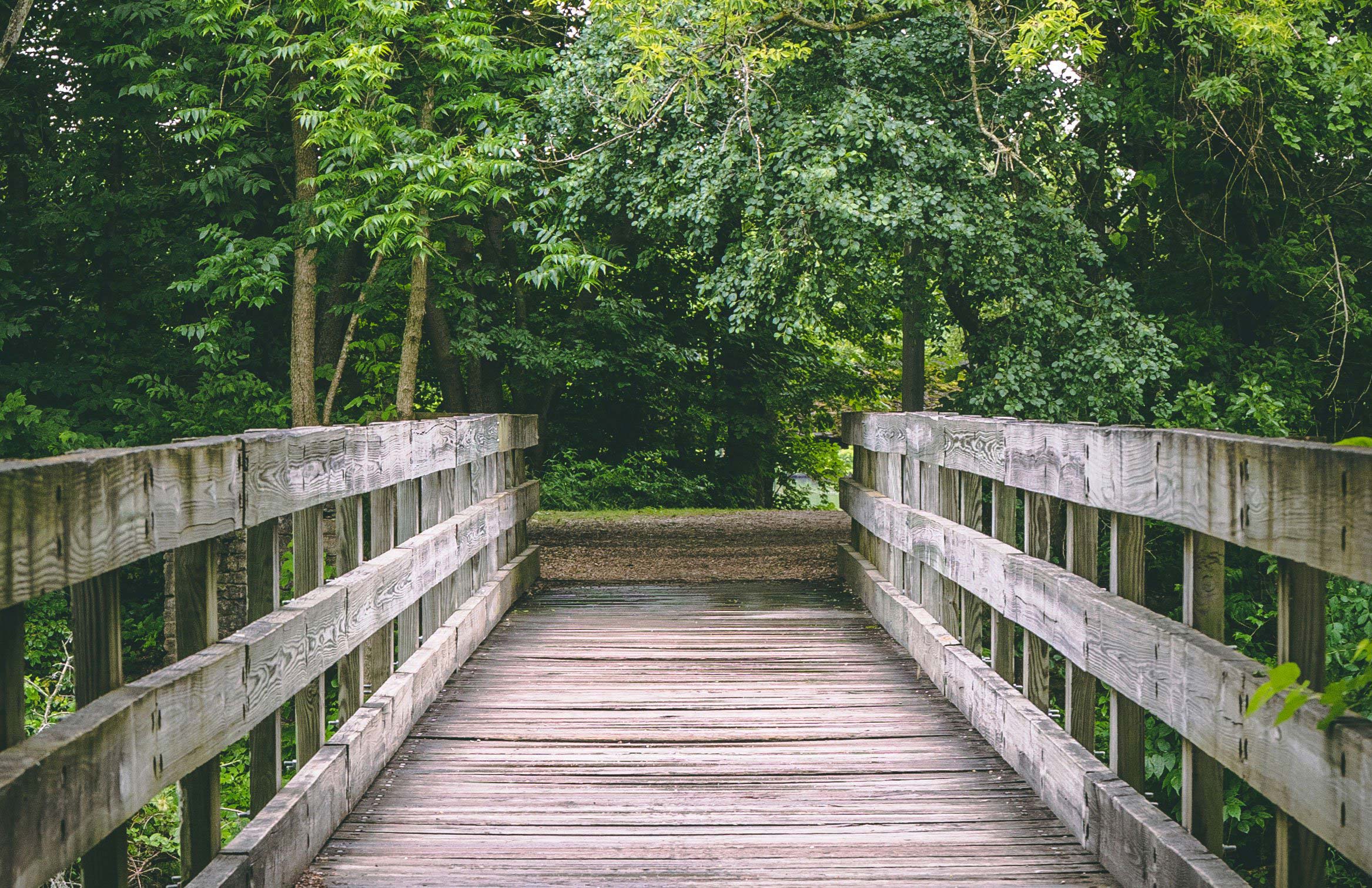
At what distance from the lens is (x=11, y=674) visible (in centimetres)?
190

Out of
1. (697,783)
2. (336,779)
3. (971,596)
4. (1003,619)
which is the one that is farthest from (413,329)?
(336,779)

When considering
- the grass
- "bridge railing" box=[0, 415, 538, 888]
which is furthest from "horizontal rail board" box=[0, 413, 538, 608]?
the grass

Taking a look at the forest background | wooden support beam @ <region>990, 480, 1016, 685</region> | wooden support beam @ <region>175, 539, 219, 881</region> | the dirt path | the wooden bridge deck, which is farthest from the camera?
the dirt path

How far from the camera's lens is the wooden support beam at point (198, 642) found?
270 centimetres

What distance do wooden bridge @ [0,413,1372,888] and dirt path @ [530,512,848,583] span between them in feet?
11.8

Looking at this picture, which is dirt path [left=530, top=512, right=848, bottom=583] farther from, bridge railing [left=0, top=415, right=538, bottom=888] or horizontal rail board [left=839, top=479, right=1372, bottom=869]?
horizontal rail board [left=839, top=479, right=1372, bottom=869]

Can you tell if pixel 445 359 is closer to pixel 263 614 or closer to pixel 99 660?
pixel 263 614

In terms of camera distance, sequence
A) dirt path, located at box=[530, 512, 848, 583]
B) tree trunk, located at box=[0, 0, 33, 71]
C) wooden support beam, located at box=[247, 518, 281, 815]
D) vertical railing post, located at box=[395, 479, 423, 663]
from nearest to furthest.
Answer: wooden support beam, located at box=[247, 518, 281, 815] → vertical railing post, located at box=[395, 479, 423, 663] → dirt path, located at box=[530, 512, 848, 583] → tree trunk, located at box=[0, 0, 33, 71]

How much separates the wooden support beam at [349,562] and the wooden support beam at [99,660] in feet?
5.71

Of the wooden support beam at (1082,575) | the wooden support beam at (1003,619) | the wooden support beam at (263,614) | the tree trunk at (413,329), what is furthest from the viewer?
the tree trunk at (413,329)

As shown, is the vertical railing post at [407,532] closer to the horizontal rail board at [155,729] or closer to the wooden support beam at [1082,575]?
the horizontal rail board at [155,729]

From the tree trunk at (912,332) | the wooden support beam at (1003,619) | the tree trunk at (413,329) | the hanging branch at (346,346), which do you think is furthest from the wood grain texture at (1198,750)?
the hanging branch at (346,346)

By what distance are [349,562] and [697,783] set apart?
151 centimetres

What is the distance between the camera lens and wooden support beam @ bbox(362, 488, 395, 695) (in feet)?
14.7
